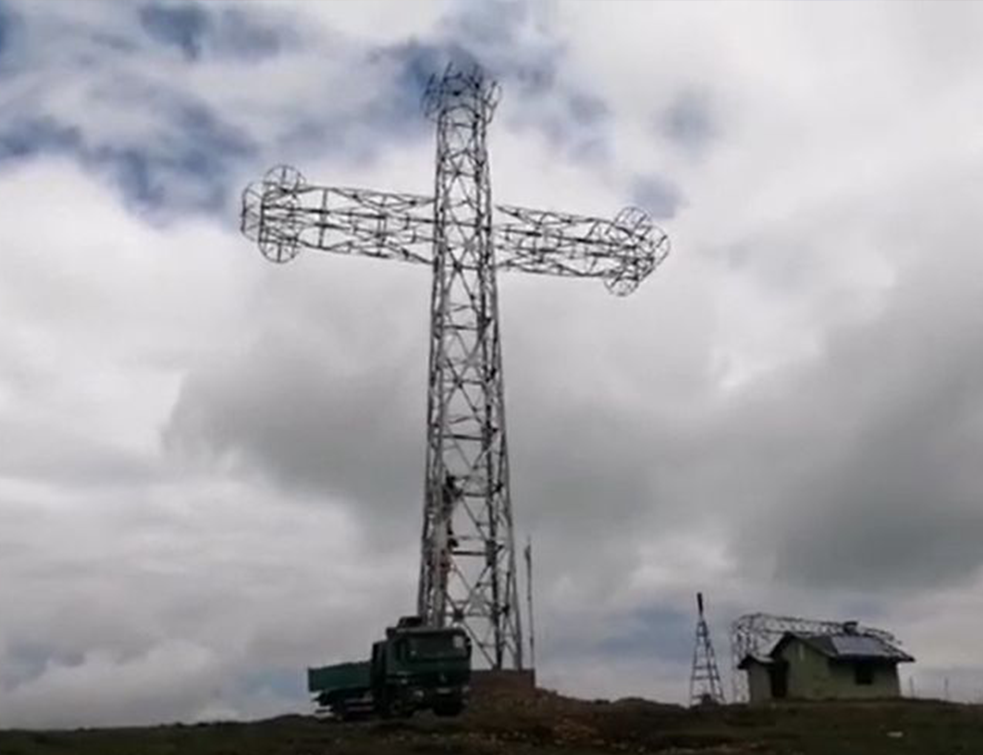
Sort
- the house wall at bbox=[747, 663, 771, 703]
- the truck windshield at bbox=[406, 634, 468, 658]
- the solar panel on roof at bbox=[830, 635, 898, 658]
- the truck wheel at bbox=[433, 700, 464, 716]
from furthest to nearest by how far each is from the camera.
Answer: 1. the house wall at bbox=[747, 663, 771, 703]
2. the solar panel on roof at bbox=[830, 635, 898, 658]
3. the truck windshield at bbox=[406, 634, 468, 658]
4. the truck wheel at bbox=[433, 700, 464, 716]

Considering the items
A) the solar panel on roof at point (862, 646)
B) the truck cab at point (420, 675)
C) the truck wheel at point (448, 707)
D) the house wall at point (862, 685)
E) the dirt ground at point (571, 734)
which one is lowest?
the dirt ground at point (571, 734)

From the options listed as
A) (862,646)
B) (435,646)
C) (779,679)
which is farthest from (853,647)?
(435,646)

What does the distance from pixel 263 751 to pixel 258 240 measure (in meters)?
22.8

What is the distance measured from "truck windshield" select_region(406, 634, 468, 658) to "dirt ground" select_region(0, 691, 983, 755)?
5.55 feet

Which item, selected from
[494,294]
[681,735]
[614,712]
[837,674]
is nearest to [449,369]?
[494,294]

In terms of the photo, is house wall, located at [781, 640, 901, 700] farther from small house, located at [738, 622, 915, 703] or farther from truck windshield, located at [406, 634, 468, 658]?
truck windshield, located at [406, 634, 468, 658]

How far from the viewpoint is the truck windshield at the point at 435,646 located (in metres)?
46.8

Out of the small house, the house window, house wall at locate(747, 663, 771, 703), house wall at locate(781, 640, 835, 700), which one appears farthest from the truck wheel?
house wall at locate(747, 663, 771, 703)

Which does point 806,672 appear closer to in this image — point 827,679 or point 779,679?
point 827,679

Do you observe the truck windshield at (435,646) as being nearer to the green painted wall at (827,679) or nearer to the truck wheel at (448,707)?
the truck wheel at (448,707)

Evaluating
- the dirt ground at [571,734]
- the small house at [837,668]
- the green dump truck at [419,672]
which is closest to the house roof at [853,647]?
the small house at [837,668]

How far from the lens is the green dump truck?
46.5 metres

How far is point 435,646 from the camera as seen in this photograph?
4697cm

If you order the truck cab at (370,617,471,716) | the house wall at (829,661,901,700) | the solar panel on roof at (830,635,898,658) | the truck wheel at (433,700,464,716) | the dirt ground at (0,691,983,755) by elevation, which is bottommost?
the dirt ground at (0,691,983,755)
